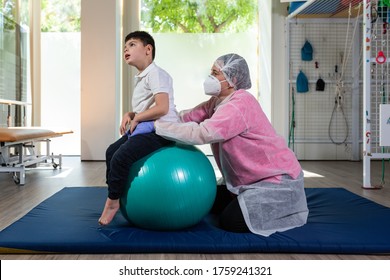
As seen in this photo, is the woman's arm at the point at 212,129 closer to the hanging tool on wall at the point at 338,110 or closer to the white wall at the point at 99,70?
the white wall at the point at 99,70

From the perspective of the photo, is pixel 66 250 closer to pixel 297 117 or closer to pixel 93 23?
pixel 93 23

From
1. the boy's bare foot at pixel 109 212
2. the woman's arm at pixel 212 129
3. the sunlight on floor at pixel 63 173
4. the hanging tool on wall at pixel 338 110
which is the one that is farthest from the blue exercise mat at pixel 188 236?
the hanging tool on wall at pixel 338 110

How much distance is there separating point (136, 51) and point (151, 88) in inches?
9.9

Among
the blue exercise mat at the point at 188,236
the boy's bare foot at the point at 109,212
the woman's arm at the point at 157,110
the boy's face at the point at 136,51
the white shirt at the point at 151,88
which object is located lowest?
the blue exercise mat at the point at 188,236

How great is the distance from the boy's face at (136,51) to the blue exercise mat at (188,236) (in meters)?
0.99

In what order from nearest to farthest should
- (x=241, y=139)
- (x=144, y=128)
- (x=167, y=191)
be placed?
1. (x=167, y=191)
2. (x=241, y=139)
3. (x=144, y=128)

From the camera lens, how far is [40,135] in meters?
4.68

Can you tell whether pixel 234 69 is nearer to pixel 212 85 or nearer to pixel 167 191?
pixel 212 85

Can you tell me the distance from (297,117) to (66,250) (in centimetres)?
545

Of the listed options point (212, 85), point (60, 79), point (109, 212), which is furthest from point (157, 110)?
Answer: point (60, 79)

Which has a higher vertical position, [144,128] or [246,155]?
[144,128]

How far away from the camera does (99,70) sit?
647 centimetres

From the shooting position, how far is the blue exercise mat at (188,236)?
6.90ft

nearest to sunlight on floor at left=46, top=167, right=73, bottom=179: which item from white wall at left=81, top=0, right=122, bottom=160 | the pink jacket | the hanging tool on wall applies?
white wall at left=81, top=0, right=122, bottom=160
